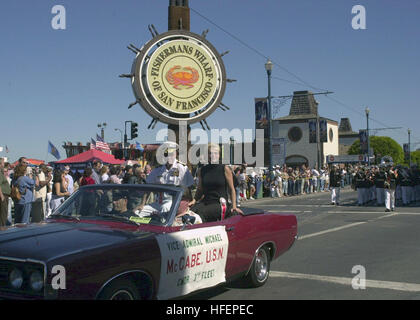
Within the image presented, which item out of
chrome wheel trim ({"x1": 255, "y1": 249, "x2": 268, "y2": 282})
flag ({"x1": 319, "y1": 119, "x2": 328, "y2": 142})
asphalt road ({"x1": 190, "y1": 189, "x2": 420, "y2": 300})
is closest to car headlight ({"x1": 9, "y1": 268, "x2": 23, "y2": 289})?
asphalt road ({"x1": 190, "y1": 189, "x2": 420, "y2": 300})

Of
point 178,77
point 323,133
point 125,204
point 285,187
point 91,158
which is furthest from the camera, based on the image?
point 323,133

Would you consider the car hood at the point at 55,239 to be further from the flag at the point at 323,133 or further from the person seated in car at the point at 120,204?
the flag at the point at 323,133

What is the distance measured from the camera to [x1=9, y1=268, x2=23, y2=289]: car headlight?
12.0ft

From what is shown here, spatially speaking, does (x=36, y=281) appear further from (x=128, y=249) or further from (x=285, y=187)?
(x=285, y=187)

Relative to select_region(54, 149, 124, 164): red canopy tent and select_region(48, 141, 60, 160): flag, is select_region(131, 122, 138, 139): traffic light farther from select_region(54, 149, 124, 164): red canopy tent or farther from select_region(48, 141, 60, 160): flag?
select_region(48, 141, 60, 160): flag

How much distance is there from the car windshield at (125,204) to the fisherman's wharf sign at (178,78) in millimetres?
8554

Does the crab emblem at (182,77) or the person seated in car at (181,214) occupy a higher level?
the crab emblem at (182,77)

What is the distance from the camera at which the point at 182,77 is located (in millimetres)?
13828

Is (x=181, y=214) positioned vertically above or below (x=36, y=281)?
above

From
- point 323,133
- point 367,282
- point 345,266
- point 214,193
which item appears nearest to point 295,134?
point 323,133

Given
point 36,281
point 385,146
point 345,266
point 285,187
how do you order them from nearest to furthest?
point 36,281 → point 345,266 → point 285,187 → point 385,146

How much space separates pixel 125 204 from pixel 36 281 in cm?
155

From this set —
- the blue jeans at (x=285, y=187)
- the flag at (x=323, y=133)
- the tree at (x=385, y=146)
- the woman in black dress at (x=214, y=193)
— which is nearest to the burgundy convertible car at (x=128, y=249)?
the woman in black dress at (x=214, y=193)

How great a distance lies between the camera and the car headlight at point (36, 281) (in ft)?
11.7
